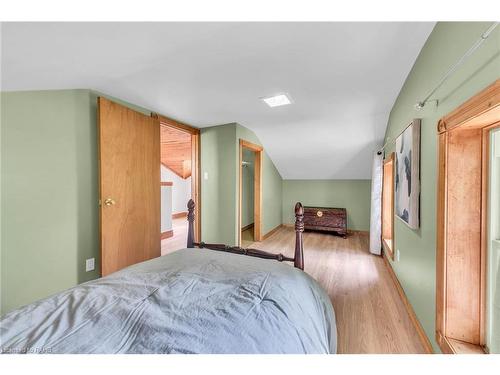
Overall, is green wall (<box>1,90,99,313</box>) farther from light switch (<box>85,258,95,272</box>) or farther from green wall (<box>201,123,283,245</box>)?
green wall (<box>201,123,283,245</box>)

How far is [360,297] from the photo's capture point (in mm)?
2113

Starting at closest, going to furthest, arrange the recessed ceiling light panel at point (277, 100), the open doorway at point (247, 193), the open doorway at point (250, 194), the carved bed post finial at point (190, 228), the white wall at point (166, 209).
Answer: the carved bed post finial at point (190, 228) → the recessed ceiling light panel at point (277, 100) → the open doorway at point (250, 194) → the white wall at point (166, 209) → the open doorway at point (247, 193)

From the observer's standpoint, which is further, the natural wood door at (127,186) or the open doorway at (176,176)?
the open doorway at (176,176)

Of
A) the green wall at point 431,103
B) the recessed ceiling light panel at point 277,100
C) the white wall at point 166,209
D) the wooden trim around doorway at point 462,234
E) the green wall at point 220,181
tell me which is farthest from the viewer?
the white wall at point 166,209

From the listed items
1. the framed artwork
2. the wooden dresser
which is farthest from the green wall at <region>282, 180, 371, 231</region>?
the framed artwork

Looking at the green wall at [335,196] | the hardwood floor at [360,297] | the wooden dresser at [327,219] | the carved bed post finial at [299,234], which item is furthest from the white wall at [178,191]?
the carved bed post finial at [299,234]

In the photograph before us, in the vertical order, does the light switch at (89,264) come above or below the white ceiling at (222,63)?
below

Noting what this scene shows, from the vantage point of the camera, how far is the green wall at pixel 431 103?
0.90m

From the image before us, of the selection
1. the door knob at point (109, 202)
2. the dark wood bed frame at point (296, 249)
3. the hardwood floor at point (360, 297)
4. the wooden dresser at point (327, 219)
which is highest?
the door knob at point (109, 202)

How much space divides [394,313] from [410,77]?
2087 millimetres

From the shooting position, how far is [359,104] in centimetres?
252

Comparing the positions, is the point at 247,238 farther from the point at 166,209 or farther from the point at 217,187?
the point at 166,209

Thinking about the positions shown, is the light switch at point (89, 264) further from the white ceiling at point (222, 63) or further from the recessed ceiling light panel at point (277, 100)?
the recessed ceiling light panel at point (277, 100)

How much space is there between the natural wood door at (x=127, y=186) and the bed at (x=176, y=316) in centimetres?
105
